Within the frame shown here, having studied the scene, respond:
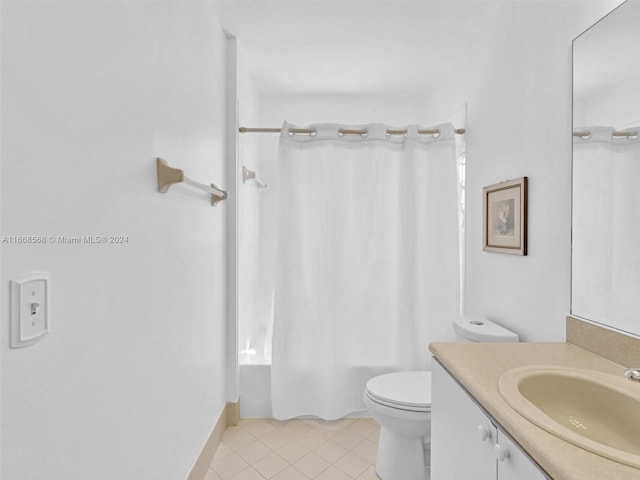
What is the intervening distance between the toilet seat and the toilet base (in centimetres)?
19

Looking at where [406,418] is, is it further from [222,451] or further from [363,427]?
[222,451]

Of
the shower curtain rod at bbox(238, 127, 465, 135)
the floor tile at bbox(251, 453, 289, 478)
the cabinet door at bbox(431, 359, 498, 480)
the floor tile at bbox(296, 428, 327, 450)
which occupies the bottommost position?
the floor tile at bbox(251, 453, 289, 478)

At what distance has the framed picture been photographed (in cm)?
173

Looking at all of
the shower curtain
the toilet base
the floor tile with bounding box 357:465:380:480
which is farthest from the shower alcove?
the shower curtain

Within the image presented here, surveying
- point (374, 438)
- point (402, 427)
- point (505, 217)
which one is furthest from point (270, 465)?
point (505, 217)

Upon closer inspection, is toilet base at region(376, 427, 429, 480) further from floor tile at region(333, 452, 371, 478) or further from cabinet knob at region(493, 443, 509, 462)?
cabinet knob at region(493, 443, 509, 462)

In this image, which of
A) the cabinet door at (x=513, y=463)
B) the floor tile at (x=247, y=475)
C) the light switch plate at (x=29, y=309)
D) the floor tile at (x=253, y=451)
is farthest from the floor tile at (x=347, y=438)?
the light switch plate at (x=29, y=309)

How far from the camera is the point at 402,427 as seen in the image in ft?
5.68

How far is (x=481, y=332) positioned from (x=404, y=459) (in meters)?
0.71

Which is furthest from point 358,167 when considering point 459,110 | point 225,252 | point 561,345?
point 561,345

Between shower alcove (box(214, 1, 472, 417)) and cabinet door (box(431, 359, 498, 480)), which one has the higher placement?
shower alcove (box(214, 1, 472, 417))

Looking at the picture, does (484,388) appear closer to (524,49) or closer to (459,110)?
(524,49)

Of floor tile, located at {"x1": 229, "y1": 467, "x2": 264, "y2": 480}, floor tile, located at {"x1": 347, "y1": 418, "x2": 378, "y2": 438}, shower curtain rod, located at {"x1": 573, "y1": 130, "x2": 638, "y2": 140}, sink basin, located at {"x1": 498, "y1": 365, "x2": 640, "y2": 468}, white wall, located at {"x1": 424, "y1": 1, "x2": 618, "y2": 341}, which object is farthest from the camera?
floor tile, located at {"x1": 347, "y1": 418, "x2": 378, "y2": 438}

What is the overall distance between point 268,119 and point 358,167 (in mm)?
1219
